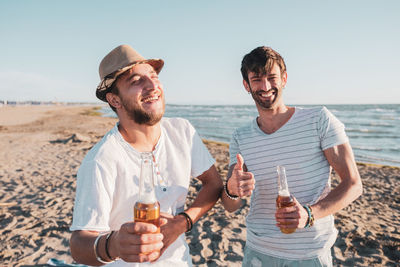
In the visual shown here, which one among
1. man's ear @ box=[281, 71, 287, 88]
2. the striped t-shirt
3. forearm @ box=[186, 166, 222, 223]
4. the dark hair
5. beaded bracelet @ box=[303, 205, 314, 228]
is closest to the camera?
beaded bracelet @ box=[303, 205, 314, 228]

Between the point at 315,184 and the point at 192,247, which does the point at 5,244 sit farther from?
the point at 315,184

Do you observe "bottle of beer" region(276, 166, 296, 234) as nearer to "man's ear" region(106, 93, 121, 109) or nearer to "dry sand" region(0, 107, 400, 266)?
"man's ear" region(106, 93, 121, 109)

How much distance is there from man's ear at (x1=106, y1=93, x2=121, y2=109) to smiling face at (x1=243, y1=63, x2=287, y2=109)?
1219 millimetres

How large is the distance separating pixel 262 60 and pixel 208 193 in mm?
1261

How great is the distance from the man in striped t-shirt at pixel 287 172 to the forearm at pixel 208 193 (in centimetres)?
10

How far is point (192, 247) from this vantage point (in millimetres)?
4691

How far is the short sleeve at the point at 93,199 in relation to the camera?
5.22 ft

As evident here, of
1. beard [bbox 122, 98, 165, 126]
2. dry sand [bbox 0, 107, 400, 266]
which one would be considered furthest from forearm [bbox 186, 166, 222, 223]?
dry sand [bbox 0, 107, 400, 266]

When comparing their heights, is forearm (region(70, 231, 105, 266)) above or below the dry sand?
above

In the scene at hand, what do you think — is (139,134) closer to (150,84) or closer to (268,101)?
(150,84)

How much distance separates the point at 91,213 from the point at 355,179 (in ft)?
6.37

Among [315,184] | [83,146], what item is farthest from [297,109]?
[83,146]

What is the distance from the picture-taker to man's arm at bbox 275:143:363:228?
1.96 metres

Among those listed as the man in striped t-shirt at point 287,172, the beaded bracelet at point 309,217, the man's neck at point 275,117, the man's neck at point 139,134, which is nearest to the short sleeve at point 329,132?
the man in striped t-shirt at point 287,172
